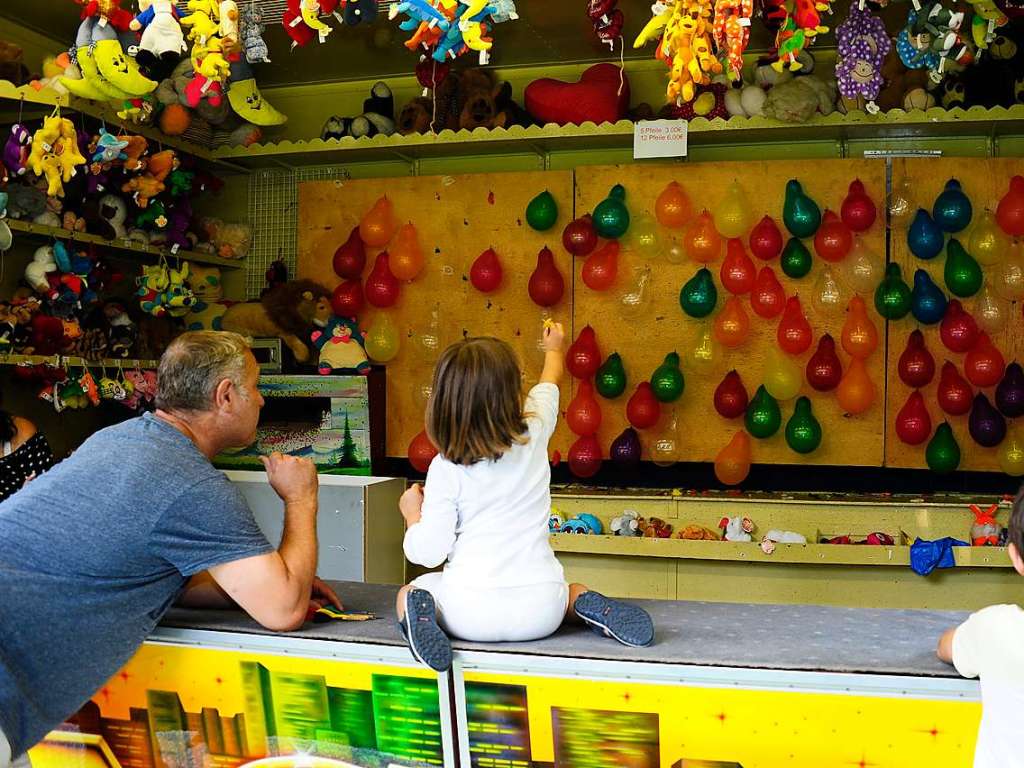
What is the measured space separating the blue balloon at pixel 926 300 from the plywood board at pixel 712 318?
203 millimetres

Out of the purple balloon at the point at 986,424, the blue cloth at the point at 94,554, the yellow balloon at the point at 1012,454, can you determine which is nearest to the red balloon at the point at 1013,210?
the purple balloon at the point at 986,424

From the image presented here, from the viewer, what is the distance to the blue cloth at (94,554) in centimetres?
179

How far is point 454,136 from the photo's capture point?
4.89 m

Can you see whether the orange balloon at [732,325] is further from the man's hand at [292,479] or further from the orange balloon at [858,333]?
the man's hand at [292,479]

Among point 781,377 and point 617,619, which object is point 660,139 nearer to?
point 781,377

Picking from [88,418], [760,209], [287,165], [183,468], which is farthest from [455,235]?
[183,468]

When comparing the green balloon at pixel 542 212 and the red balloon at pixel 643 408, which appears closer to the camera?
the red balloon at pixel 643 408

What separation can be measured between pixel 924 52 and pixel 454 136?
2172mm

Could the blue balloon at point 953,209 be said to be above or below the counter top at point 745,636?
above

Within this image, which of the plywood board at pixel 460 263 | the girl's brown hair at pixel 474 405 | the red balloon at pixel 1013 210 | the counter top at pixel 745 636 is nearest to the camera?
the counter top at pixel 745 636

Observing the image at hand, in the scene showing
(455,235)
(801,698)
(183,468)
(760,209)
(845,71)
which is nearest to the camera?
(801,698)

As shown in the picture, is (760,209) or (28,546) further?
(760,209)

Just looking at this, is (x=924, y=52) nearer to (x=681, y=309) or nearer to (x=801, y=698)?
(x=681, y=309)

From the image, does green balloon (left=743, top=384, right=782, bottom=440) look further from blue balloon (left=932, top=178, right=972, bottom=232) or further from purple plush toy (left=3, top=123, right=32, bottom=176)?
purple plush toy (left=3, top=123, right=32, bottom=176)
